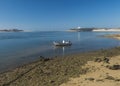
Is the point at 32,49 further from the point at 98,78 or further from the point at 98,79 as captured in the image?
the point at 98,79

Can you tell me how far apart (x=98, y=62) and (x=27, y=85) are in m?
10.6

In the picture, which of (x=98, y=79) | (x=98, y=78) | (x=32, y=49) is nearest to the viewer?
(x=98, y=79)

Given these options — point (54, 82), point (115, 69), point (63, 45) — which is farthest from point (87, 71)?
point (63, 45)

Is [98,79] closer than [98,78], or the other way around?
[98,79]

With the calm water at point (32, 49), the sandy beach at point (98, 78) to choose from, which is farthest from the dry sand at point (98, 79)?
the calm water at point (32, 49)

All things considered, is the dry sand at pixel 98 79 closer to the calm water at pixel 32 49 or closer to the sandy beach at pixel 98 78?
the sandy beach at pixel 98 78

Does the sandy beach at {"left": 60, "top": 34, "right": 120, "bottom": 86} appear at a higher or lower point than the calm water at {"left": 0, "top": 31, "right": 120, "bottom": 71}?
higher

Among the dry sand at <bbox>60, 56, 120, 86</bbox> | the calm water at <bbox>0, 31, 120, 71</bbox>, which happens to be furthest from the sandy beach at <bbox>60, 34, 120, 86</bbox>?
the calm water at <bbox>0, 31, 120, 71</bbox>

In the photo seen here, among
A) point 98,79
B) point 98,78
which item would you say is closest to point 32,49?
point 98,78

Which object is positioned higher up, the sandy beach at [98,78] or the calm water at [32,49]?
the sandy beach at [98,78]

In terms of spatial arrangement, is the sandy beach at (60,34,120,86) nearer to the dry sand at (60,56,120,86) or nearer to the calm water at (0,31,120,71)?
the dry sand at (60,56,120,86)

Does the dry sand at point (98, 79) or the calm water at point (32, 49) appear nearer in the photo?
the dry sand at point (98, 79)

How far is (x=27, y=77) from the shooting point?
55.9ft

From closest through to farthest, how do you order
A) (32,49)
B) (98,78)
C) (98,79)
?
(98,79), (98,78), (32,49)
